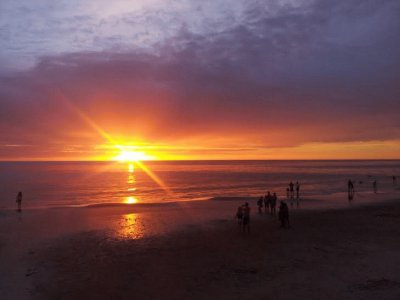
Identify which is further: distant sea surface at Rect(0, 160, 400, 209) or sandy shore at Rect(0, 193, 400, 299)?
distant sea surface at Rect(0, 160, 400, 209)

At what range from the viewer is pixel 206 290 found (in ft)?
42.4

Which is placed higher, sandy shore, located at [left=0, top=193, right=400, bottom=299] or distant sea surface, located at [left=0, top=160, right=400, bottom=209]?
distant sea surface, located at [left=0, top=160, right=400, bottom=209]

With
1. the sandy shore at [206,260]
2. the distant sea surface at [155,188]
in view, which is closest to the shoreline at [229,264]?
the sandy shore at [206,260]

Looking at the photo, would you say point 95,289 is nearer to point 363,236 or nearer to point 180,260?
point 180,260

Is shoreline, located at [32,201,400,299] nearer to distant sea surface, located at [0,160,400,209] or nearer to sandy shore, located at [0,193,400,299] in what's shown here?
sandy shore, located at [0,193,400,299]

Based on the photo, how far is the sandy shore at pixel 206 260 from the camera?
12.9 metres

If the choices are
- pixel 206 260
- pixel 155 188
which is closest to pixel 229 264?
pixel 206 260

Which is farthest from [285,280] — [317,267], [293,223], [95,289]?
[293,223]

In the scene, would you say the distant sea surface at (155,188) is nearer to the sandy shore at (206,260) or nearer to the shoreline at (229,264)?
the sandy shore at (206,260)

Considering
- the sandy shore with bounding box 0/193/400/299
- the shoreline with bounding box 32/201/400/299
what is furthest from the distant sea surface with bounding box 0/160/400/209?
the shoreline with bounding box 32/201/400/299

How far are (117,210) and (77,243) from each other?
14.0m

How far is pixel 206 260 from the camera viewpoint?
16.5 m

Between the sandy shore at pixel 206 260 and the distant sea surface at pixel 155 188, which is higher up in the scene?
the distant sea surface at pixel 155 188

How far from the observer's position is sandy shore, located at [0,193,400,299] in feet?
42.3
